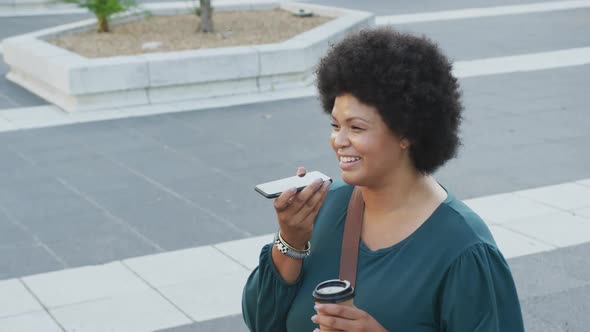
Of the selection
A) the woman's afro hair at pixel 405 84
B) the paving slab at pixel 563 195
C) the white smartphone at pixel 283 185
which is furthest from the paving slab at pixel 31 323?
the paving slab at pixel 563 195

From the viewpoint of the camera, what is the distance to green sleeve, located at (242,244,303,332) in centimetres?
288

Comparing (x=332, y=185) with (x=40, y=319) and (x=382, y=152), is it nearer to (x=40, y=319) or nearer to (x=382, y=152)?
(x=382, y=152)

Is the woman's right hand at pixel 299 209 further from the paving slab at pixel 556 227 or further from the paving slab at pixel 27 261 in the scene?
the paving slab at pixel 556 227

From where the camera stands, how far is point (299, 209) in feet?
9.07

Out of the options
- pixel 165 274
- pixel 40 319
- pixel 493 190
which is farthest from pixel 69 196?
pixel 493 190

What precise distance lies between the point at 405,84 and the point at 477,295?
23.5 inches

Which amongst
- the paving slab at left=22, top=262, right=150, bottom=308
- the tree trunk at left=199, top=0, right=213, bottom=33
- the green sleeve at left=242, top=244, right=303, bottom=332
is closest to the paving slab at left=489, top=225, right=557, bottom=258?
the paving slab at left=22, top=262, right=150, bottom=308

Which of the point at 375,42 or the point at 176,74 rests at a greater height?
the point at 375,42

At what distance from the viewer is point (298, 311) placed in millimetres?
2863

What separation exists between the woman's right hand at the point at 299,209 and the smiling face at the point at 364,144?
9 centimetres

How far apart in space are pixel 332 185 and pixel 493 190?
18.2ft

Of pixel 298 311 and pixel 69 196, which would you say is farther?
pixel 69 196

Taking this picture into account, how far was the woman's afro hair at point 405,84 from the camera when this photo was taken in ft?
9.00

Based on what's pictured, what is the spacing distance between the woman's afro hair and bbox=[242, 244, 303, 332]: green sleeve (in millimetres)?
509
